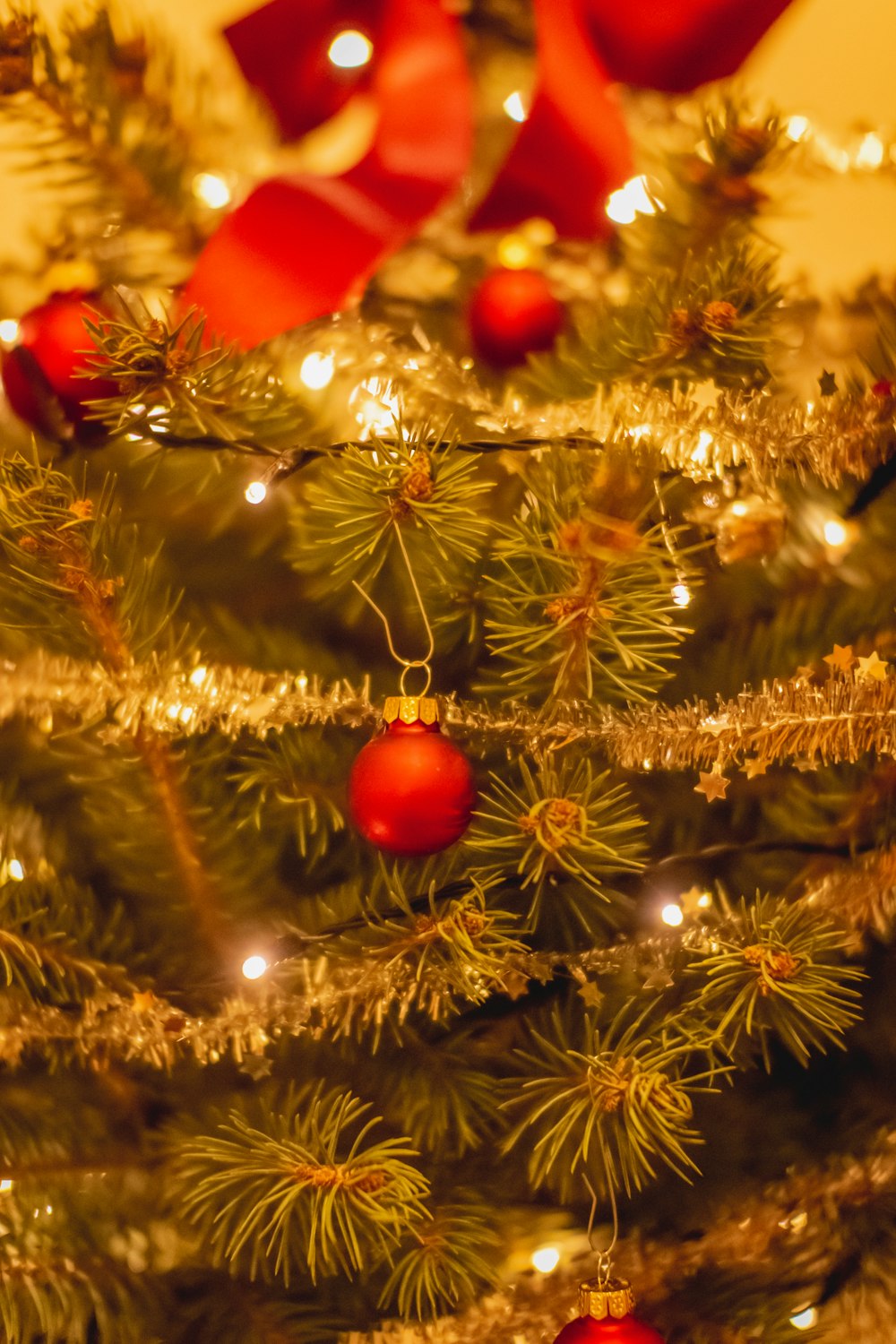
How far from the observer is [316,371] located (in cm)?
51

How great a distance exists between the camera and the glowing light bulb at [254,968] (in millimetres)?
413

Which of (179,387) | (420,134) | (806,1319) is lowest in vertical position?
(806,1319)

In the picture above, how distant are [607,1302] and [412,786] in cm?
21

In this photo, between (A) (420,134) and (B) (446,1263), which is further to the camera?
(A) (420,134)

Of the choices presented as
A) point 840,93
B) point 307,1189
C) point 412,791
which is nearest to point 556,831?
point 412,791

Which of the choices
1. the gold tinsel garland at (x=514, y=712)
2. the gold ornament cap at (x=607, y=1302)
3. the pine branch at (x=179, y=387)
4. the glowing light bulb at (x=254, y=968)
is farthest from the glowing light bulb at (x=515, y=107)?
the gold ornament cap at (x=607, y=1302)

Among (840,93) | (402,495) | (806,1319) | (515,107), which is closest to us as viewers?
(402,495)

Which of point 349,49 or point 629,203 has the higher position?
point 349,49

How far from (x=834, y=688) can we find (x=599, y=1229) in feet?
0.92

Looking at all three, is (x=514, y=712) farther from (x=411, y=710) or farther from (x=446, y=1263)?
(x=446, y=1263)

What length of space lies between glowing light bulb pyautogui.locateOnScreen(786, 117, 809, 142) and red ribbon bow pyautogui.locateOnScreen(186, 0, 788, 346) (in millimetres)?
56

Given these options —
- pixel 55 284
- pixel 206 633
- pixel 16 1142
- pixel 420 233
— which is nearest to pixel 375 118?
pixel 420 233

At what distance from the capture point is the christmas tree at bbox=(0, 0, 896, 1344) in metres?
0.38

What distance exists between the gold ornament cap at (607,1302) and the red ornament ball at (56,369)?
1.43ft
